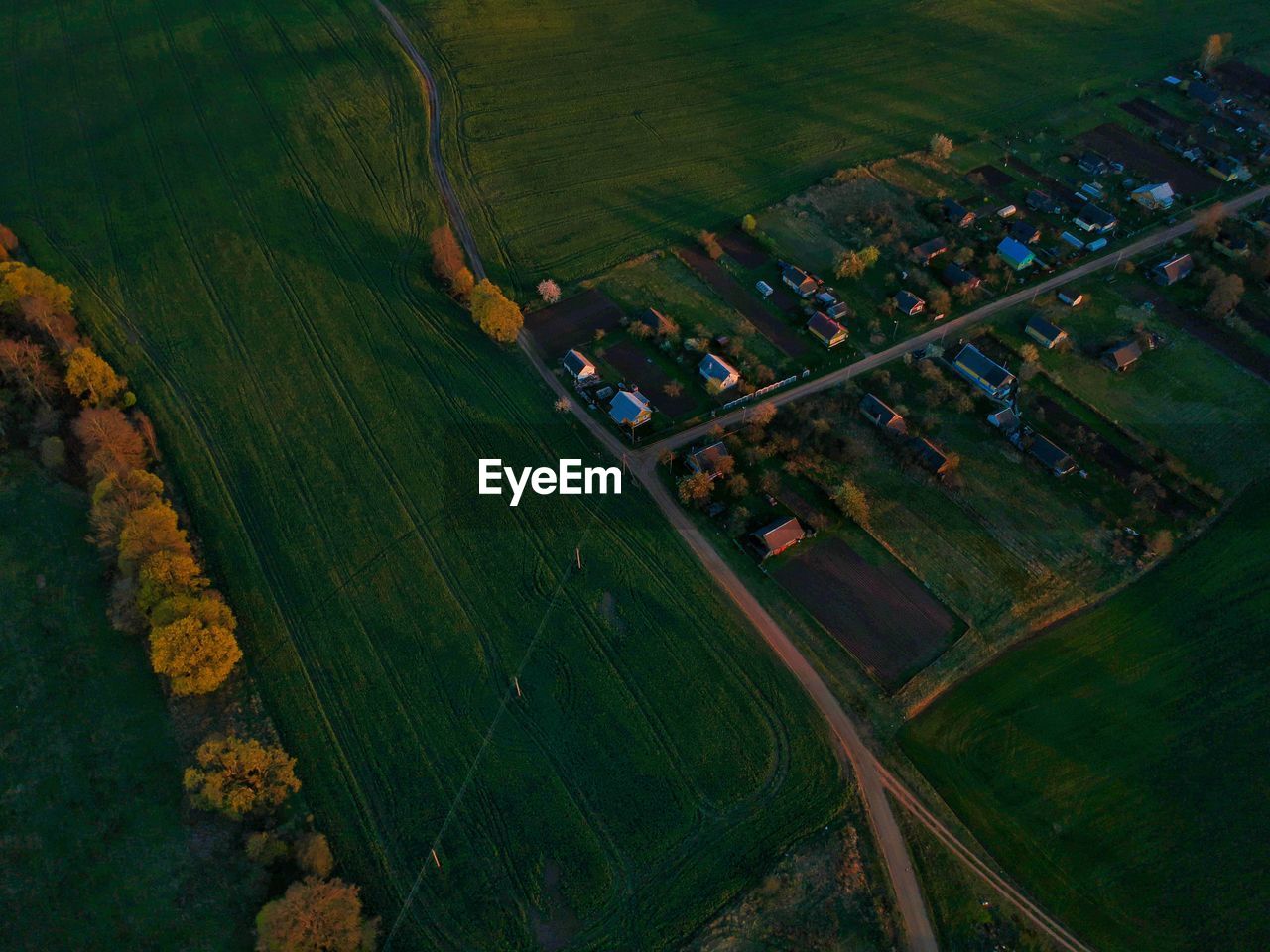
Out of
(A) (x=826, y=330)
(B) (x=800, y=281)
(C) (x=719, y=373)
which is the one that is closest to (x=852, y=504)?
(C) (x=719, y=373)

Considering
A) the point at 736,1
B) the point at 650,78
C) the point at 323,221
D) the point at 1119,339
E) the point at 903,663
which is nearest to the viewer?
the point at 903,663

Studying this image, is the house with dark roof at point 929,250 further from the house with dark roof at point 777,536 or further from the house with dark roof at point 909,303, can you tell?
the house with dark roof at point 777,536

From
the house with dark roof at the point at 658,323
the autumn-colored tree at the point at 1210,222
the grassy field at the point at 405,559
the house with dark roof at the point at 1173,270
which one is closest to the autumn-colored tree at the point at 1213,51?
the autumn-colored tree at the point at 1210,222

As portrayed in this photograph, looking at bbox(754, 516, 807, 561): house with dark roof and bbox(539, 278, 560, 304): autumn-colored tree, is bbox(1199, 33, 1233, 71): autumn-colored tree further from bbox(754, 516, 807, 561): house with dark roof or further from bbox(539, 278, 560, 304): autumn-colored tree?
bbox(754, 516, 807, 561): house with dark roof

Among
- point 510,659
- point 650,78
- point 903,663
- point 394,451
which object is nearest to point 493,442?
point 394,451

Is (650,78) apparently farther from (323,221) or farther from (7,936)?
(7,936)

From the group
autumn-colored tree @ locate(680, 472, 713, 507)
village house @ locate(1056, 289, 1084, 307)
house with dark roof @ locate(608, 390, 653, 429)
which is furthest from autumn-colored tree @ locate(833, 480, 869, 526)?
village house @ locate(1056, 289, 1084, 307)
